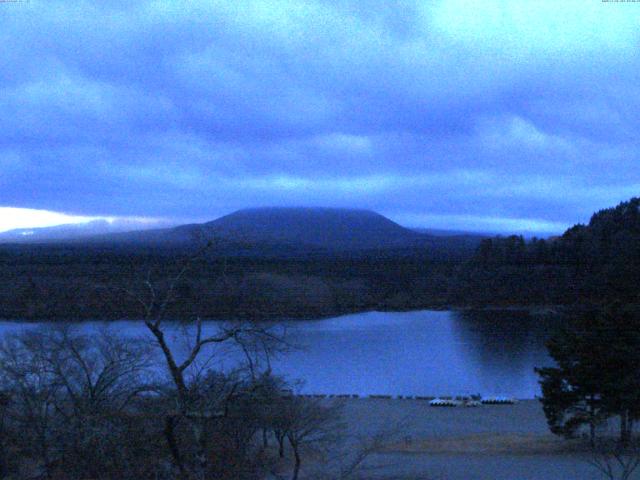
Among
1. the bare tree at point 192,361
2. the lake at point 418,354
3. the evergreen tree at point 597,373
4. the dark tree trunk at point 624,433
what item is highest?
the bare tree at point 192,361

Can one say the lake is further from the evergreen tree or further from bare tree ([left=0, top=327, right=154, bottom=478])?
the evergreen tree

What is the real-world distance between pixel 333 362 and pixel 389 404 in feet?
15.9

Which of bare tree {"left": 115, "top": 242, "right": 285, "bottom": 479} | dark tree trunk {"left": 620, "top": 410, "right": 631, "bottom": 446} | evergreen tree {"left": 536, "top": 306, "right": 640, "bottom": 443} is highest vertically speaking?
bare tree {"left": 115, "top": 242, "right": 285, "bottom": 479}

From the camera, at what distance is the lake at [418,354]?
1853cm

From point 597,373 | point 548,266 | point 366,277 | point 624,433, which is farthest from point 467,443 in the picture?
point 548,266

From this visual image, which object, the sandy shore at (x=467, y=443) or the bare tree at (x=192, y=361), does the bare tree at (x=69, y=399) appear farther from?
the sandy shore at (x=467, y=443)

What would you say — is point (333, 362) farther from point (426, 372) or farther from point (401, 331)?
point (401, 331)

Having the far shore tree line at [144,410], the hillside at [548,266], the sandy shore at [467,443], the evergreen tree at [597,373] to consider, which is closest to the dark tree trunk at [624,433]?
the evergreen tree at [597,373]

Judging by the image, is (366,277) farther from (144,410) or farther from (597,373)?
(144,410)

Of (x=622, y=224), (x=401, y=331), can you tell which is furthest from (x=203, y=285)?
Answer: (x=622, y=224)

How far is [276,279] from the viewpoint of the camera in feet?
54.5

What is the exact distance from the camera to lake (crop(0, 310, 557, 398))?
60.8ft

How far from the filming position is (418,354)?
931 inches

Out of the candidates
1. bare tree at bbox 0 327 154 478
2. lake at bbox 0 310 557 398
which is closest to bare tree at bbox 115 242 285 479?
bare tree at bbox 0 327 154 478
